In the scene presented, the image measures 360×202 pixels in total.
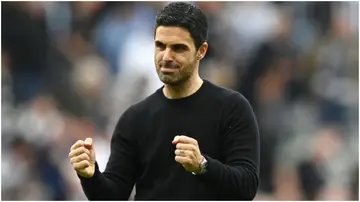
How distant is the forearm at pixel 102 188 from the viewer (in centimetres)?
339

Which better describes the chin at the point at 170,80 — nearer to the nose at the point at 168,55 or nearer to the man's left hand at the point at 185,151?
the nose at the point at 168,55

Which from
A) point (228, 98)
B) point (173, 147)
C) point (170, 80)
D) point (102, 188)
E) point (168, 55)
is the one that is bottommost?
point (102, 188)

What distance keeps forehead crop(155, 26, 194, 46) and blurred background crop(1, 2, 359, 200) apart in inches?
137

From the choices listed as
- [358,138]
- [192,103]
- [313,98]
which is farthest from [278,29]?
[192,103]

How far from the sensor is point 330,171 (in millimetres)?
7160

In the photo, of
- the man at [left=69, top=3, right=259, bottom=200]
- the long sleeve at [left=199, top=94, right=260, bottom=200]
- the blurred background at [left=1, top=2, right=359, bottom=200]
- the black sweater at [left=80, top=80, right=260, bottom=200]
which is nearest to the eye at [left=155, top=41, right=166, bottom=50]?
the man at [left=69, top=3, right=259, bottom=200]

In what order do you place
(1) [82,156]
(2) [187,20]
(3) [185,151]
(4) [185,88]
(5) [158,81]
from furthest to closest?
(5) [158,81] → (4) [185,88] → (2) [187,20] → (1) [82,156] → (3) [185,151]

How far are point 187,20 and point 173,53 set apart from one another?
150 millimetres

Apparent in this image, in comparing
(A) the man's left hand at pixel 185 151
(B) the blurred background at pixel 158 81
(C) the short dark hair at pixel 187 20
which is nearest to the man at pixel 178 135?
(C) the short dark hair at pixel 187 20

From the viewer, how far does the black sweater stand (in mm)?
3357

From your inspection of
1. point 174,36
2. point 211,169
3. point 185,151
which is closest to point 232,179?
point 211,169

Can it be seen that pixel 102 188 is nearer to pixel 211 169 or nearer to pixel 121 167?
pixel 121 167

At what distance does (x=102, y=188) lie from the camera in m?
3.43

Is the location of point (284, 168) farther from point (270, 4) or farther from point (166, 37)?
point (166, 37)
